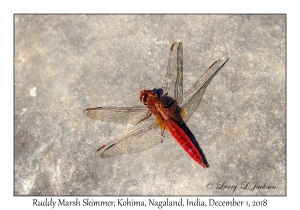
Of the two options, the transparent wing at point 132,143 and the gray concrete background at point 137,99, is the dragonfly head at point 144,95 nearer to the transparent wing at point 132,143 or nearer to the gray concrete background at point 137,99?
the gray concrete background at point 137,99

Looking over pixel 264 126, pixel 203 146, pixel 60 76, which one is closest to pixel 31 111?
pixel 60 76

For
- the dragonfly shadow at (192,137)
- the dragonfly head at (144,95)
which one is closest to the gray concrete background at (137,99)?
the dragonfly shadow at (192,137)

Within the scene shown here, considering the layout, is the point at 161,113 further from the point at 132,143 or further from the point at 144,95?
the point at 132,143

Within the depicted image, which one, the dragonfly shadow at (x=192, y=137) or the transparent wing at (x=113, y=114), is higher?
the transparent wing at (x=113, y=114)

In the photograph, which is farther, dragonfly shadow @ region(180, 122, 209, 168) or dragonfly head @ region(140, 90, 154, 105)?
dragonfly head @ region(140, 90, 154, 105)

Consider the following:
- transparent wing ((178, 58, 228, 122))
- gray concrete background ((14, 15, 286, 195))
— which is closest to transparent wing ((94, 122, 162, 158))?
gray concrete background ((14, 15, 286, 195))

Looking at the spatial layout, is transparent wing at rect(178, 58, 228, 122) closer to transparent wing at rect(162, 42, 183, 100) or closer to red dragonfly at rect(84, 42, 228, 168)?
red dragonfly at rect(84, 42, 228, 168)

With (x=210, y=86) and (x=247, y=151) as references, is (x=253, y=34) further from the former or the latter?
(x=247, y=151)
